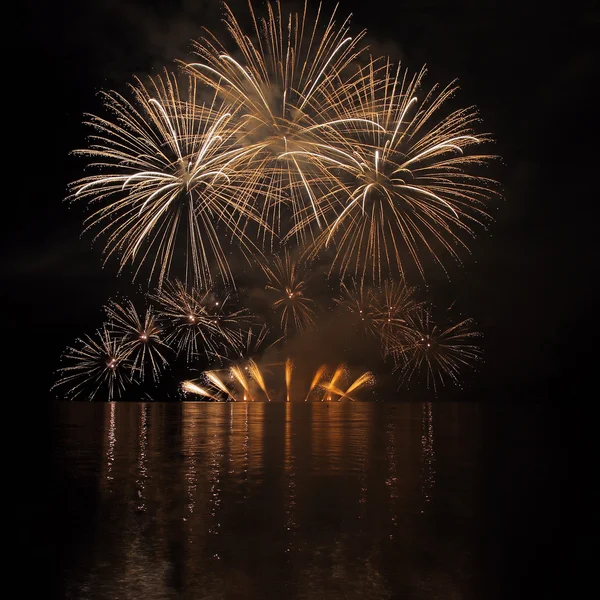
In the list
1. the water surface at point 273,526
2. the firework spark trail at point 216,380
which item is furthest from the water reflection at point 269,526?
the firework spark trail at point 216,380

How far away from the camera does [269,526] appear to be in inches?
552

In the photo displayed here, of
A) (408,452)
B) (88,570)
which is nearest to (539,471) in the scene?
(408,452)

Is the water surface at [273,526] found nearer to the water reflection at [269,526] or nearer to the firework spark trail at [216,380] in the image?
the water reflection at [269,526]

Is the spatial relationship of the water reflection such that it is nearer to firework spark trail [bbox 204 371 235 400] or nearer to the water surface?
the water surface

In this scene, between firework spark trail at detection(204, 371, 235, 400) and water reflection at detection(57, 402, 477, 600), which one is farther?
firework spark trail at detection(204, 371, 235, 400)

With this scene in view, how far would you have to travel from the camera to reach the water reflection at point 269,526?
32.9 ft

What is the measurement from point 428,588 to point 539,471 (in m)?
15.1

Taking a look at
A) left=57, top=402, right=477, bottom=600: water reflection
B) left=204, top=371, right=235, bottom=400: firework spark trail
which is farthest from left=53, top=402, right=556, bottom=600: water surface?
left=204, top=371, right=235, bottom=400: firework spark trail

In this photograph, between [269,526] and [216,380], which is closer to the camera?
[269,526]

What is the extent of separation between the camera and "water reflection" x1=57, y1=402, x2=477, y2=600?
10.0 m

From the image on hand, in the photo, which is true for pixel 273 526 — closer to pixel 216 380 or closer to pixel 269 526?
pixel 269 526

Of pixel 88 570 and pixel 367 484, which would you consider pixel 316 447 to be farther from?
pixel 88 570

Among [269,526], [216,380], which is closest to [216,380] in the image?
[216,380]

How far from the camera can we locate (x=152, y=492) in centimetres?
1806
